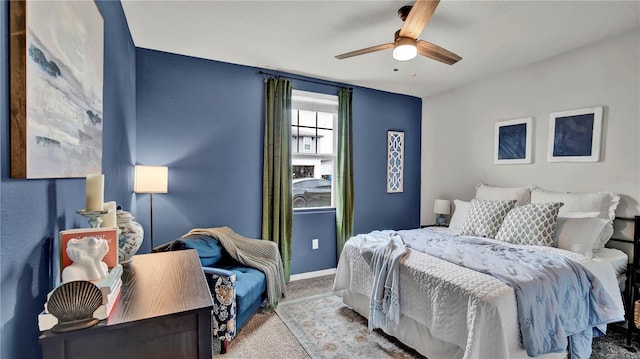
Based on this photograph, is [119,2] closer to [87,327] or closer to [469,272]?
[87,327]

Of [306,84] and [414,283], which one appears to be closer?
[414,283]

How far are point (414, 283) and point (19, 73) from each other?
7.24 feet

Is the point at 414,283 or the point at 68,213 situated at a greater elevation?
the point at 68,213

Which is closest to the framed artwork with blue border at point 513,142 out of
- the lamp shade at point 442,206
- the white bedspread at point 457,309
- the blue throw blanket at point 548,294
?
the lamp shade at point 442,206

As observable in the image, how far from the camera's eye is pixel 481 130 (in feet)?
12.5

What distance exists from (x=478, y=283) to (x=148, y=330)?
5.60 feet

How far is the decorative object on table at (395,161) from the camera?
4.42 metres

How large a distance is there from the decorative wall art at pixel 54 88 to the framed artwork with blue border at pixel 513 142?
151 inches

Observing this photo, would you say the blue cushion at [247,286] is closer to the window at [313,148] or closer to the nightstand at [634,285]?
the window at [313,148]

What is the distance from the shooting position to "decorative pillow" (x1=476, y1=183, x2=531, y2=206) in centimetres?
315

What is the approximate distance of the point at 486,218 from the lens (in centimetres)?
303

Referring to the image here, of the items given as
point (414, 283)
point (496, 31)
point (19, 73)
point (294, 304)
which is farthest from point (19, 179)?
point (496, 31)

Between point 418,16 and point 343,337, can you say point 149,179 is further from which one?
point 418,16

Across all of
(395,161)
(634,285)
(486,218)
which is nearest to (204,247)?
(486,218)
